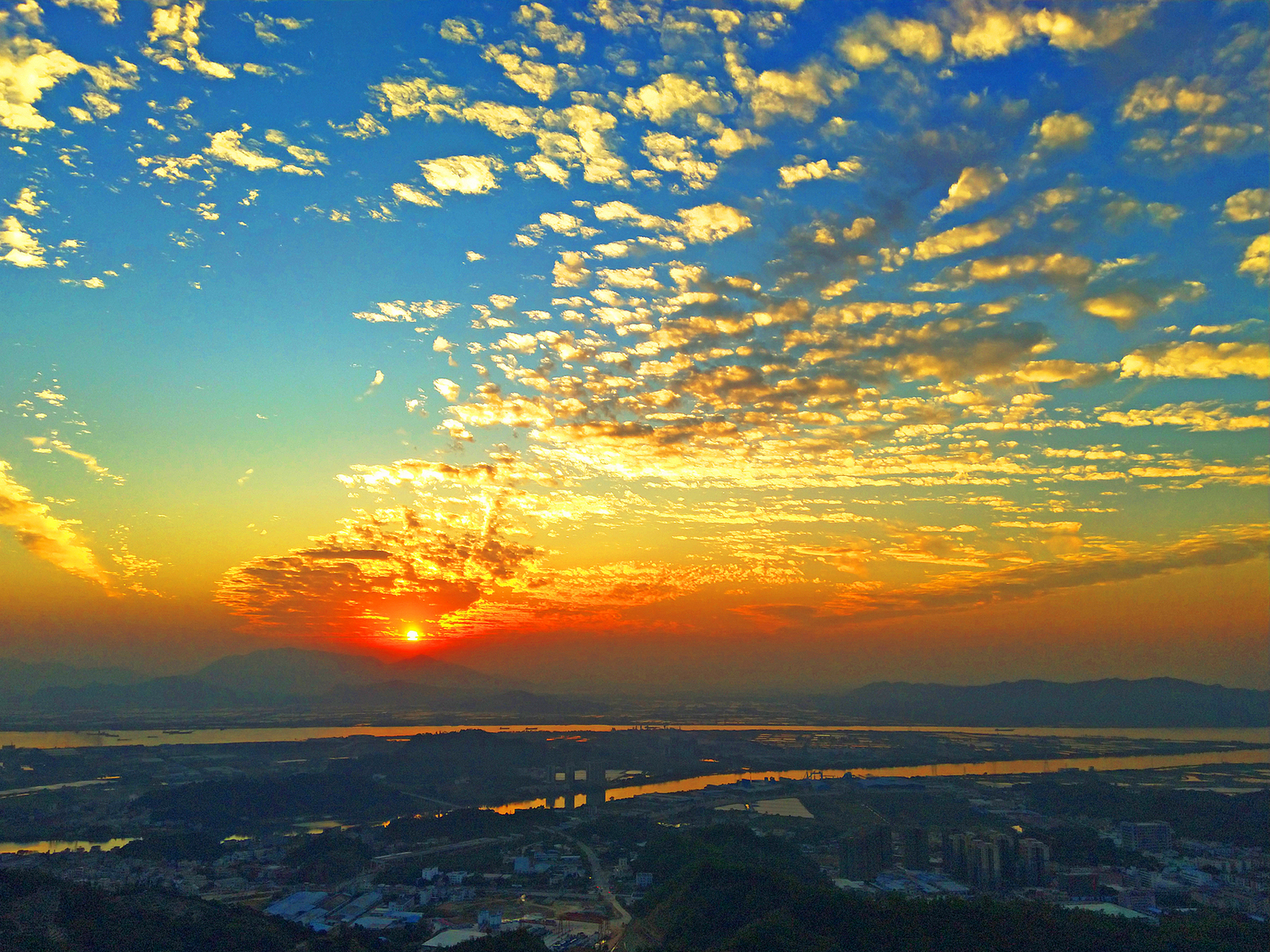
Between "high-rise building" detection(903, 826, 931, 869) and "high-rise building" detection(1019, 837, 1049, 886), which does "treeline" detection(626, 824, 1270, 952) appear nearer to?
"high-rise building" detection(1019, 837, 1049, 886)

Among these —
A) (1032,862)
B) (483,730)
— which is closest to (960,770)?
(1032,862)

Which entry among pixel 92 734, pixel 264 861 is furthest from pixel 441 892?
pixel 92 734

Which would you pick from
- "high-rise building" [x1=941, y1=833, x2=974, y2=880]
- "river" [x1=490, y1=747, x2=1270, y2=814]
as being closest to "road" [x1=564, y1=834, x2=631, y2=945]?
"high-rise building" [x1=941, y1=833, x2=974, y2=880]

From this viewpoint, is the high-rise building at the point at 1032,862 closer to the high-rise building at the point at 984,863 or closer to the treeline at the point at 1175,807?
the high-rise building at the point at 984,863

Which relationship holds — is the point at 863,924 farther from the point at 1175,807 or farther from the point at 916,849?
the point at 1175,807

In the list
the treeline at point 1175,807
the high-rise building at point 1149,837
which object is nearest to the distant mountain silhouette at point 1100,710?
the treeline at point 1175,807

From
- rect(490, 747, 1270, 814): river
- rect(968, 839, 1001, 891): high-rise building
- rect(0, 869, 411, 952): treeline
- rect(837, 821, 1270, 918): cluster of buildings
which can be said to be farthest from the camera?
rect(490, 747, 1270, 814): river

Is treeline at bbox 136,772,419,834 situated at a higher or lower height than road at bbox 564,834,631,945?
higher

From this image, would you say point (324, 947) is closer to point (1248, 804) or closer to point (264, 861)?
point (264, 861)
